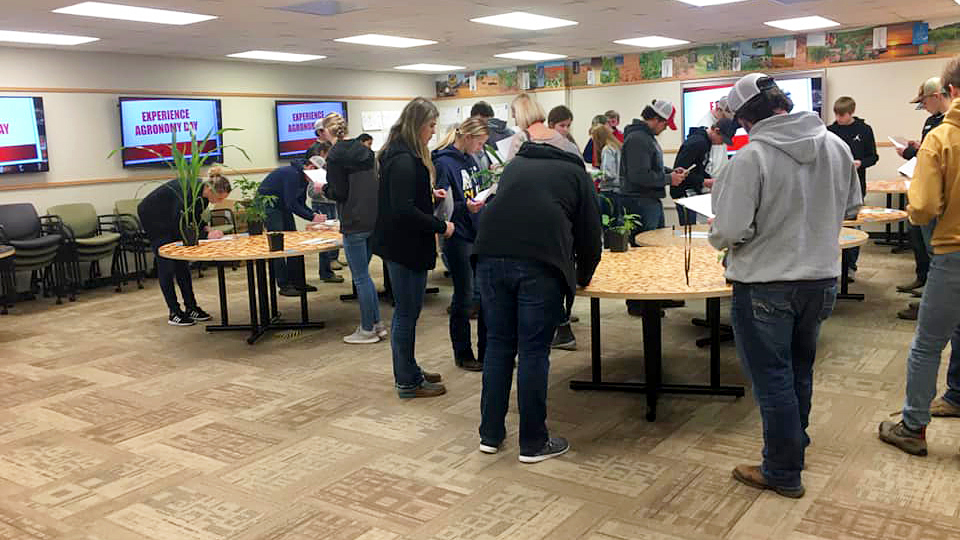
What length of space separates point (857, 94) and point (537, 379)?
8.37 m

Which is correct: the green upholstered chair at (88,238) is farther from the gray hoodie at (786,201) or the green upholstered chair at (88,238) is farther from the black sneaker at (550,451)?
the gray hoodie at (786,201)

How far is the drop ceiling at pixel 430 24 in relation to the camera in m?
6.50

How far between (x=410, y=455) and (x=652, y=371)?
1.27 metres

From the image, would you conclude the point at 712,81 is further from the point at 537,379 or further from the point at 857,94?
the point at 537,379

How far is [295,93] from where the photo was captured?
1102 cm

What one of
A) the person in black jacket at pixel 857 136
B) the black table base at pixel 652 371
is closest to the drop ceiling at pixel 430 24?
the person in black jacket at pixel 857 136

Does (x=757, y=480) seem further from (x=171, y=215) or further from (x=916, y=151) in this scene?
(x=171, y=215)

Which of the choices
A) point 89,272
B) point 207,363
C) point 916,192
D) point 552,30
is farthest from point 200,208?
point 916,192

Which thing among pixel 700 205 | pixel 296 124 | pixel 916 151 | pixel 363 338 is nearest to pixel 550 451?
pixel 700 205

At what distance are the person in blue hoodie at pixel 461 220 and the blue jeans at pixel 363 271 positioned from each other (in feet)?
2.35

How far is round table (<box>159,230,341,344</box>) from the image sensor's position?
5250 millimetres

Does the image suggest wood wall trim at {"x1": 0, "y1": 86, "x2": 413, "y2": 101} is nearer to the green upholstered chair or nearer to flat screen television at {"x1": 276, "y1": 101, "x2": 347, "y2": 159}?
flat screen television at {"x1": 276, "y1": 101, "x2": 347, "y2": 159}

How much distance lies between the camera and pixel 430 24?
763cm

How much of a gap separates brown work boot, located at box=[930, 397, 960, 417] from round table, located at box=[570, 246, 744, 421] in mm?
878
